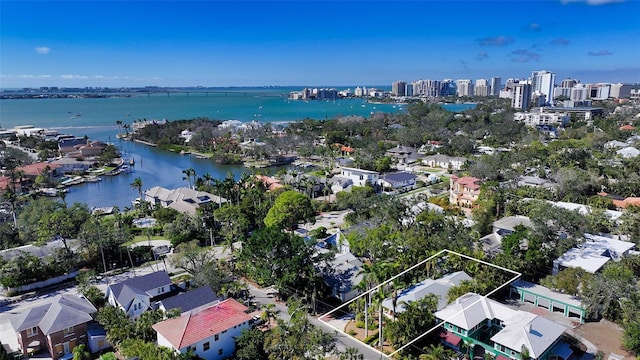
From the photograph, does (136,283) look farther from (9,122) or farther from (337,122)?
(9,122)

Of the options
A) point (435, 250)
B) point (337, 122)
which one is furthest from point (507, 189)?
point (337, 122)

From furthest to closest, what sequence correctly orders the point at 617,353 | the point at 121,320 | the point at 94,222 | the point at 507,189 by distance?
1. the point at 507,189
2. the point at 94,222
3. the point at 121,320
4. the point at 617,353

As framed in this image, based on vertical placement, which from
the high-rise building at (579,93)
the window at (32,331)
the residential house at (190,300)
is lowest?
the window at (32,331)

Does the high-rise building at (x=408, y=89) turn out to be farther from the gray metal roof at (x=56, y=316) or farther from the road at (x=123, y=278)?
the gray metal roof at (x=56, y=316)

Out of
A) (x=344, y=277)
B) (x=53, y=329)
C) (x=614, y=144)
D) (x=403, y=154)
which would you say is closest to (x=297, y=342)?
(x=344, y=277)

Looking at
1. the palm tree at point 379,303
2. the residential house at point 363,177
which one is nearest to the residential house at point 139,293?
the palm tree at point 379,303

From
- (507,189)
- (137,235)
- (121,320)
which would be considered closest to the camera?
(121,320)

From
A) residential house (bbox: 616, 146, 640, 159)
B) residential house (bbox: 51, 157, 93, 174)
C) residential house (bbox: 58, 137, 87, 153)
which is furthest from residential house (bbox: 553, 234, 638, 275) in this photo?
residential house (bbox: 58, 137, 87, 153)
